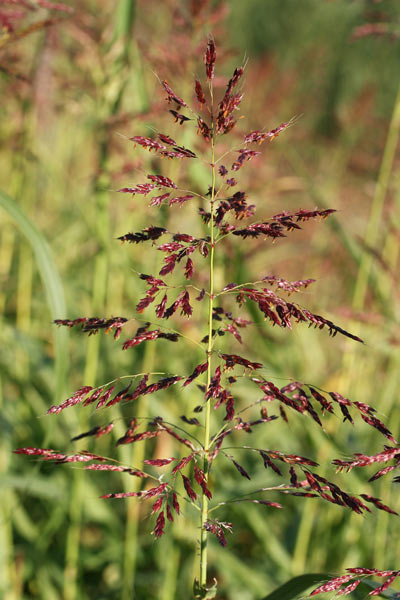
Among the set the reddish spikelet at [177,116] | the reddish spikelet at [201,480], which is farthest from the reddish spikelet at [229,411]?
the reddish spikelet at [177,116]

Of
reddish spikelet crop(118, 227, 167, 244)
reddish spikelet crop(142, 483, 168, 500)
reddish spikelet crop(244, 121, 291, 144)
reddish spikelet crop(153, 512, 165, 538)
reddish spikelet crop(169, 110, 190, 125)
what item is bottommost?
reddish spikelet crop(153, 512, 165, 538)

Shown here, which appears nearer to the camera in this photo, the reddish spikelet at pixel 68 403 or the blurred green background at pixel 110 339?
the reddish spikelet at pixel 68 403

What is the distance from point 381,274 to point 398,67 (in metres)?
7.46

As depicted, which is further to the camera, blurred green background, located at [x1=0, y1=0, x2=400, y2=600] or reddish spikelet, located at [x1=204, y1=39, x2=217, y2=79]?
blurred green background, located at [x1=0, y1=0, x2=400, y2=600]

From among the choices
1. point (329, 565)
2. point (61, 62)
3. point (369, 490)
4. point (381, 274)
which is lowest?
point (329, 565)

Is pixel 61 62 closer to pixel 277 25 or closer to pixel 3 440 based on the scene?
pixel 3 440

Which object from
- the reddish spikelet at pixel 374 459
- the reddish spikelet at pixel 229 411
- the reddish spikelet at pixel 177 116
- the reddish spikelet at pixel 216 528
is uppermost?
the reddish spikelet at pixel 177 116

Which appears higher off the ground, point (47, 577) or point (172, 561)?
point (172, 561)

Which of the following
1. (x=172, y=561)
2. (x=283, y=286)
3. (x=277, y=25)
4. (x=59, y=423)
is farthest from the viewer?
(x=277, y=25)

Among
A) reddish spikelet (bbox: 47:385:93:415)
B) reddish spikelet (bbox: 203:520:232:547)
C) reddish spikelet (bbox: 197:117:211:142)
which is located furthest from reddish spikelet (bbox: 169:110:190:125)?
reddish spikelet (bbox: 203:520:232:547)

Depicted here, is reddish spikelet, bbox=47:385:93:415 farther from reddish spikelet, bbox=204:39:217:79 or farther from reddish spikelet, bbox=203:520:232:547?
reddish spikelet, bbox=204:39:217:79

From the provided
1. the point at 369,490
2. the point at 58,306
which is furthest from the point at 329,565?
the point at 58,306

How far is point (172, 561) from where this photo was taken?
4.32 feet

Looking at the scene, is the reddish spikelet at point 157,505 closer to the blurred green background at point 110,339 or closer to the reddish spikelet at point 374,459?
the reddish spikelet at point 374,459
